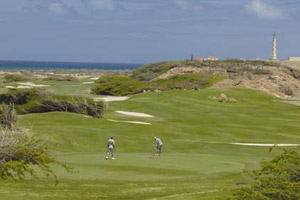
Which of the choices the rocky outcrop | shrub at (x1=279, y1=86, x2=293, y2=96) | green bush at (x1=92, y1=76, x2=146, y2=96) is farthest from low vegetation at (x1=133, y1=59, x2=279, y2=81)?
green bush at (x1=92, y1=76, x2=146, y2=96)

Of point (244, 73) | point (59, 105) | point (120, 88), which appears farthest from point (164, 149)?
point (244, 73)

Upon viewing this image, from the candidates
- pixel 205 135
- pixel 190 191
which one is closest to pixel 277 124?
pixel 205 135

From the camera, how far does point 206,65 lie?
107 metres

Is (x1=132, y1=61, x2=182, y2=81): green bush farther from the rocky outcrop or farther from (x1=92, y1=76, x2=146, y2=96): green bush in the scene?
(x1=92, y1=76, x2=146, y2=96): green bush

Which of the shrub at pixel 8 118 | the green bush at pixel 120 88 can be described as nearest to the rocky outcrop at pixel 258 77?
the green bush at pixel 120 88

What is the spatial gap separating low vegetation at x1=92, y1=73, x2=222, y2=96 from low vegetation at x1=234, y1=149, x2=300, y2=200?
239 feet

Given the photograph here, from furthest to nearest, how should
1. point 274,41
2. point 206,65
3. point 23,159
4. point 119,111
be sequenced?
point 274,41 < point 206,65 < point 119,111 < point 23,159

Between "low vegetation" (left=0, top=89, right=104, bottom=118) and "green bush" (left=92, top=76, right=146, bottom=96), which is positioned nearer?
"low vegetation" (left=0, top=89, right=104, bottom=118)

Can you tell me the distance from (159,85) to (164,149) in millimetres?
55372

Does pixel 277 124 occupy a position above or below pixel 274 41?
below

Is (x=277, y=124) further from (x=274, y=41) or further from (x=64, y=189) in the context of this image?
(x=274, y=41)

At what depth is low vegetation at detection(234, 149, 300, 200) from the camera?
1230 cm

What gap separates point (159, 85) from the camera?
8931cm

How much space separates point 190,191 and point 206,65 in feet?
289
